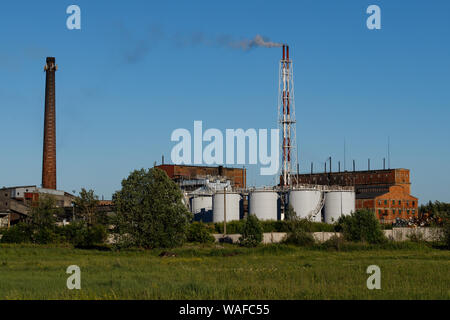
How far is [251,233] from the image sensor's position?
6278cm

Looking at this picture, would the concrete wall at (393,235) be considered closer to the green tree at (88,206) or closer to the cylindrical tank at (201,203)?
the green tree at (88,206)

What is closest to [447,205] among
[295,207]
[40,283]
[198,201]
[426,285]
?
[295,207]

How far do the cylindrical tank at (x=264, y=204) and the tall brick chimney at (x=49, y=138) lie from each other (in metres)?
30.5

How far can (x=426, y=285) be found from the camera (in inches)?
1053

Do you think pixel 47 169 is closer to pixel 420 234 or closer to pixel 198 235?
pixel 198 235

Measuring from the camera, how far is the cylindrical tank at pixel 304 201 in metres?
83.5

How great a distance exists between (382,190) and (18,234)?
72.6 m

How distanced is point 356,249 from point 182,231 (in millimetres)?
15544

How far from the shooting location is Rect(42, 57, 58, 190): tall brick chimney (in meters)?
91.4

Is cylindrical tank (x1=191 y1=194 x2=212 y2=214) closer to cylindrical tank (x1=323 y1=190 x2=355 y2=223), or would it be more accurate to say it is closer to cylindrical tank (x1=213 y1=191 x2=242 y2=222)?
cylindrical tank (x1=213 y1=191 x2=242 y2=222)

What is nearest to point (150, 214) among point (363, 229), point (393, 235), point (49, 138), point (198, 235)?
point (198, 235)

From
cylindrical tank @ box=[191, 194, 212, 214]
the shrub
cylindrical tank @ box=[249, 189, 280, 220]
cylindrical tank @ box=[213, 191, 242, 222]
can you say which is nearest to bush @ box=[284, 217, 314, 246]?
the shrub

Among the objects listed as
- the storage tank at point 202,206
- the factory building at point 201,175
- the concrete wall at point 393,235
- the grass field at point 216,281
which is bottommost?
the concrete wall at point 393,235

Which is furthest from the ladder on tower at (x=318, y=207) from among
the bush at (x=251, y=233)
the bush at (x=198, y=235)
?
the bush at (x=251, y=233)
